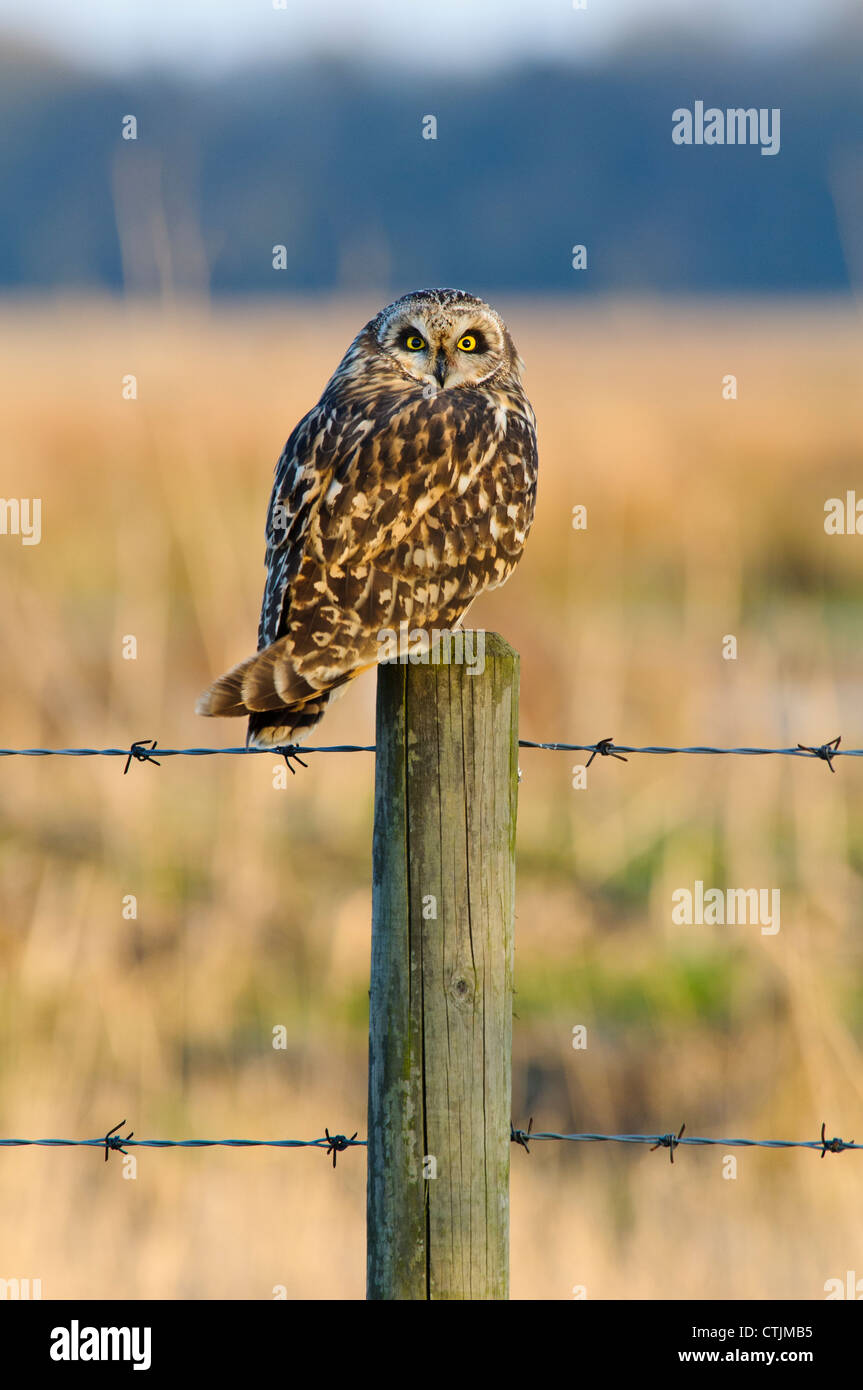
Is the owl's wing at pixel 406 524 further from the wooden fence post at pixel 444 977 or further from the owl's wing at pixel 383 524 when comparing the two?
the wooden fence post at pixel 444 977

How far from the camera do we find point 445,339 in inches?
156

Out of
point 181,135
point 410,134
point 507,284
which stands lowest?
point 181,135

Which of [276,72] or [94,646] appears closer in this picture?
[94,646]

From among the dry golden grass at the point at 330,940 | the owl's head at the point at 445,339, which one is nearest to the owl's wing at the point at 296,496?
the owl's head at the point at 445,339

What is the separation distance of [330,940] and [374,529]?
276 cm

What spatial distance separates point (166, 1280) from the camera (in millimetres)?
4055

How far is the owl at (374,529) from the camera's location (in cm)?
302

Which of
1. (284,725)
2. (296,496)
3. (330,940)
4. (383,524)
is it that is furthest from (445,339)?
(330,940)

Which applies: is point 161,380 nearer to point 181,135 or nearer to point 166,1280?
point 181,135

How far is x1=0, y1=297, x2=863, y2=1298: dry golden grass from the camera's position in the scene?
427cm

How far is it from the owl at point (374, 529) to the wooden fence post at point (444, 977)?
0.51 metres
